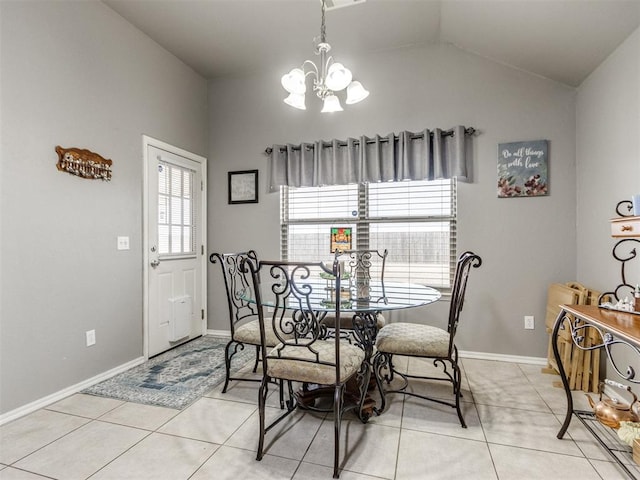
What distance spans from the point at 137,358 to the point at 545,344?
364 centimetres

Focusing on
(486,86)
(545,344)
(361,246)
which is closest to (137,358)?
(361,246)

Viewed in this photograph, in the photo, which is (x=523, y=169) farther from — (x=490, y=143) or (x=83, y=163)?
(x=83, y=163)

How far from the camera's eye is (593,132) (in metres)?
2.54

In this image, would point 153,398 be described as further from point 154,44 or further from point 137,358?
point 154,44

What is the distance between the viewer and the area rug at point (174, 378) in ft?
7.45

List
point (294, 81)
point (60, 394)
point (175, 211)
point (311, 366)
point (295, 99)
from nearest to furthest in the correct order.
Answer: point (311, 366) → point (294, 81) → point (295, 99) → point (60, 394) → point (175, 211)

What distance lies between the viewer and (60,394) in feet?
7.40

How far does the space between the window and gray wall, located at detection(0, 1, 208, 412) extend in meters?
1.57

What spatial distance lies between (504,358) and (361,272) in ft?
4.99

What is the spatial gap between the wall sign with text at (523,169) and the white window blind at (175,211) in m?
3.15

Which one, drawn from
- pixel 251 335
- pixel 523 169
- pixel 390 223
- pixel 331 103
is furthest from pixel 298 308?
pixel 523 169

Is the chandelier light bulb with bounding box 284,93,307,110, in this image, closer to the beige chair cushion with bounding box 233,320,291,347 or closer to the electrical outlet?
the beige chair cushion with bounding box 233,320,291,347

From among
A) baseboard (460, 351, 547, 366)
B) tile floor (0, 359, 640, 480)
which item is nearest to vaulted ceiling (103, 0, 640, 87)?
baseboard (460, 351, 547, 366)

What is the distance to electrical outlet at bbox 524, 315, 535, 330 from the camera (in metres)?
2.90
